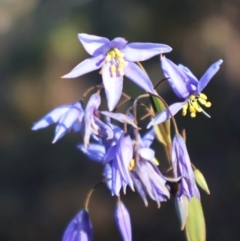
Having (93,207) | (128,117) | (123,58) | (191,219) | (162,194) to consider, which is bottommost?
(93,207)

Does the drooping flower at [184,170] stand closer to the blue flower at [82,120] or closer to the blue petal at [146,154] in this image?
the blue petal at [146,154]

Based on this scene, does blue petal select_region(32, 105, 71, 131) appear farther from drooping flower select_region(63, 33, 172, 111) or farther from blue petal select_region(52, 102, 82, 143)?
drooping flower select_region(63, 33, 172, 111)

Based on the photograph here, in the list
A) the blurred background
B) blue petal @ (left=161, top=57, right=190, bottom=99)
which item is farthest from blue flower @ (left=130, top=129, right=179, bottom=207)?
the blurred background

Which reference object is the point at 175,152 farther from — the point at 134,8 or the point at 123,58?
the point at 134,8

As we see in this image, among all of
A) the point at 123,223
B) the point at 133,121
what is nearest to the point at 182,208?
the point at 123,223

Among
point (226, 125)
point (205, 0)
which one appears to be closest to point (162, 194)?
point (226, 125)

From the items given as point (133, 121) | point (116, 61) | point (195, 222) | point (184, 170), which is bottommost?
point (195, 222)

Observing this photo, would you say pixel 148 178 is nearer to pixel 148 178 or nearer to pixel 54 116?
pixel 148 178
